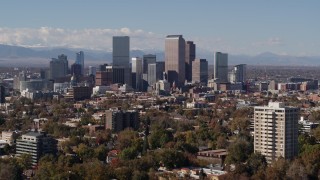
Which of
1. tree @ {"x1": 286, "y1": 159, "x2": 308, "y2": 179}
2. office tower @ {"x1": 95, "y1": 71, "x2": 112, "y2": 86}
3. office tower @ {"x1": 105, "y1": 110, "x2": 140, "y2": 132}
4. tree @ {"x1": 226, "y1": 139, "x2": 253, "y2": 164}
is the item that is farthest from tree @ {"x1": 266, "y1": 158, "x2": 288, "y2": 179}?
office tower @ {"x1": 95, "y1": 71, "x2": 112, "y2": 86}

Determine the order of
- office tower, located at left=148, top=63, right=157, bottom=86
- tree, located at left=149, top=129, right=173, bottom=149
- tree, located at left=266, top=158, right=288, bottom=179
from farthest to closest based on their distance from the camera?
office tower, located at left=148, top=63, right=157, bottom=86
tree, located at left=149, top=129, right=173, bottom=149
tree, located at left=266, top=158, right=288, bottom=179

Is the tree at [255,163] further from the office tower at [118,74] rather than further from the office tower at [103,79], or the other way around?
the office tower at [118,74]

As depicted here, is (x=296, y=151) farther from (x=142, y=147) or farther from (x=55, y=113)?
(x=55, y=113)

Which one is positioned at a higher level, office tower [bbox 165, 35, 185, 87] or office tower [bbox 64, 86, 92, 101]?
office tower [bbox 165, 35, 185, 87]

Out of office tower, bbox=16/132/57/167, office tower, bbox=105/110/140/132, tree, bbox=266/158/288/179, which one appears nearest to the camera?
tree, bbox=266/158/288/179

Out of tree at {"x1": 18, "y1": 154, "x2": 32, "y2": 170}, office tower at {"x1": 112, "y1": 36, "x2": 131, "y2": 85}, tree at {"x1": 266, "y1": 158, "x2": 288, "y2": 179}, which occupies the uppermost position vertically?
office tower at {"x1": 112, "y1": 36, "x2": 131, "y2": 85}

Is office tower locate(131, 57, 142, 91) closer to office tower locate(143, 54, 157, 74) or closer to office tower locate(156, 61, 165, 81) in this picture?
office tower locate(143, 54, 157, 74)

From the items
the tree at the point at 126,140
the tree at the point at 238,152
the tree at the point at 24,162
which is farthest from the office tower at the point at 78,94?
the tree at the point at 238,152
